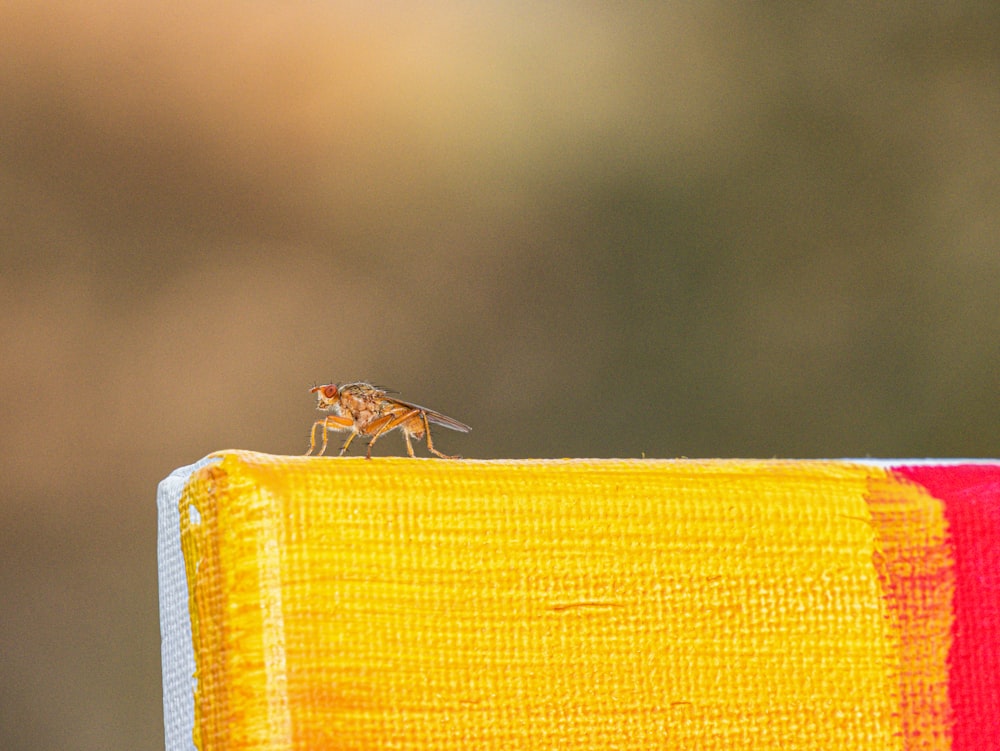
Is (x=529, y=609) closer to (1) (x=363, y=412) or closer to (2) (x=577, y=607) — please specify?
(2) (x=577, y=607)

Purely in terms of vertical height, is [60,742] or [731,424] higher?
[731,424]

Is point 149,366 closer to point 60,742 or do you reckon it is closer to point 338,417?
point 60,742

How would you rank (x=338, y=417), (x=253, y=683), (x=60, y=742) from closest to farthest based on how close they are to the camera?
(x=253, y=683) → (x=338, y=417) → (x=60, y=742)

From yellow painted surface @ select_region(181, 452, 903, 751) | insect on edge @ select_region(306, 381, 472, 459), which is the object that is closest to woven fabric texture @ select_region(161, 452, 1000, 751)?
yellow painted surface @ select_region(181, 452, 903, 751)

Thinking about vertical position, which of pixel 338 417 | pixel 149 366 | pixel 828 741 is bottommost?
pixel 828 741

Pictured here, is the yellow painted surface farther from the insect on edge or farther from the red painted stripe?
the insect on edge

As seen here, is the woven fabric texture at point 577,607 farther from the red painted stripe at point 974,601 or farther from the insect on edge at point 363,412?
the insect on edge at point 363,412

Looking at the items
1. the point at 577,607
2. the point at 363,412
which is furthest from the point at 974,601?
the point at 363,412

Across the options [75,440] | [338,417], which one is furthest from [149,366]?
[338,417]
